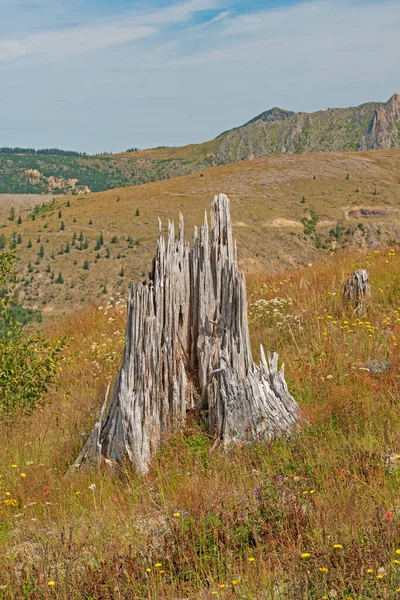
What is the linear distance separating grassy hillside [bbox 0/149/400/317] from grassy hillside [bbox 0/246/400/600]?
2709 inches

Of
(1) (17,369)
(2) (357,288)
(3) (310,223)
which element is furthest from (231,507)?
(3) (310,223)

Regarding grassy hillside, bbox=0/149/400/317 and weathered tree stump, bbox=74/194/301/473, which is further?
grassy hillside, bbox=0/149/400/317

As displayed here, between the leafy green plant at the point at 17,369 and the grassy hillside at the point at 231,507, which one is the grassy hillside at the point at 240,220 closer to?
the leafy green plant at the point at 17,369

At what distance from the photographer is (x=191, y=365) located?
6641 millimetres

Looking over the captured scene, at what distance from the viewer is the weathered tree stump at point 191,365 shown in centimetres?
593

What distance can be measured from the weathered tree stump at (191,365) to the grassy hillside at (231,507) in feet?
0.78

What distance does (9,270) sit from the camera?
27.5 ft

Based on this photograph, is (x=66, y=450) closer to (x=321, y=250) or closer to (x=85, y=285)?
(x=85, y=285)

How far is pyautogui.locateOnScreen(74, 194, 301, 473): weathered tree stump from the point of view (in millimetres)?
5934

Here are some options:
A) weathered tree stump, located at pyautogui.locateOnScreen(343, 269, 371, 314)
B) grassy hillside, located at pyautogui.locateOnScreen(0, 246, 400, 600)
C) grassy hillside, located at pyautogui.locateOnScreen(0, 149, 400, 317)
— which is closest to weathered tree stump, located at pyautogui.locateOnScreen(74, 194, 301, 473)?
grassy hillside, located at pyautogui.locateOnScreen(0, 246, 400, 600)

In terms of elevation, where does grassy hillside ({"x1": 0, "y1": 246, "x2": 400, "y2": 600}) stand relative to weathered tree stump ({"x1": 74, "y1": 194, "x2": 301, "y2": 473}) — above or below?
below

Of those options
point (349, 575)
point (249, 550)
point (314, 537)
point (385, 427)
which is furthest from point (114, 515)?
point (385, 427)

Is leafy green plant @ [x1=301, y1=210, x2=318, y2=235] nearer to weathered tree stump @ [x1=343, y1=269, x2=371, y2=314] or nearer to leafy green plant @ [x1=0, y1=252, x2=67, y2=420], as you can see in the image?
weathered tree stump @ [x1=343, y1=269, x2=371, y2=314]

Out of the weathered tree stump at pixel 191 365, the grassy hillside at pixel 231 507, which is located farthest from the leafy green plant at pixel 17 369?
the weathered tree stump at pixel 191 365
